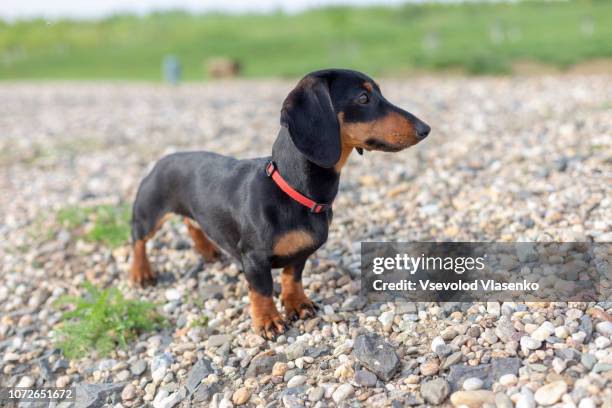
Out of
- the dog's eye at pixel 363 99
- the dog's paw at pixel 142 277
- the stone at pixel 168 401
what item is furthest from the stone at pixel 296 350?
the dog's paw at pixel 142 277

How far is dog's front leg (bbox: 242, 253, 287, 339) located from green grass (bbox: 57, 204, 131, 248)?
2.44 metres

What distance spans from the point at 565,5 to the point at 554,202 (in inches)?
1899

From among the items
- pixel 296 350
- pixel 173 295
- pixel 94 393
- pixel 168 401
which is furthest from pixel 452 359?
pixel 173 295

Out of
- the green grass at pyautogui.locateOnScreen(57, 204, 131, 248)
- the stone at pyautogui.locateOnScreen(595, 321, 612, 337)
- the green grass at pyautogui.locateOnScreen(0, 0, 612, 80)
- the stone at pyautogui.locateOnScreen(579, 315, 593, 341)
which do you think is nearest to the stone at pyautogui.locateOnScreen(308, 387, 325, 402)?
the stone at pyautogui.locateOnScreen(579, 315, 593, 341)

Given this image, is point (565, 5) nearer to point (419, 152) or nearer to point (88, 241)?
point (419, 152)

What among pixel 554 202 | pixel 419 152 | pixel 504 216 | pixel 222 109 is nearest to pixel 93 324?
pixel 504 216

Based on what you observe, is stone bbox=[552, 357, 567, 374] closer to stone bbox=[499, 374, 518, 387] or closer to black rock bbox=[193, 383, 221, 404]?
stone bbox=[499, 374, 518, 387]

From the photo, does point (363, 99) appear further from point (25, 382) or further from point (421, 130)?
point (25, 382)

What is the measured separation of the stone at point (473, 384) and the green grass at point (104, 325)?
2.58 m

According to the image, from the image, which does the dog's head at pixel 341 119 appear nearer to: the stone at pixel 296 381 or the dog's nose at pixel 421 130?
the dog's nose at pixel 421 130

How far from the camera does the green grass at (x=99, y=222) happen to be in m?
6.28

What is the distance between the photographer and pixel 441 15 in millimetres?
57938

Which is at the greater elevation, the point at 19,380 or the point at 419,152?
the point at 419,152

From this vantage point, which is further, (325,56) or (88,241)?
(325,56)
